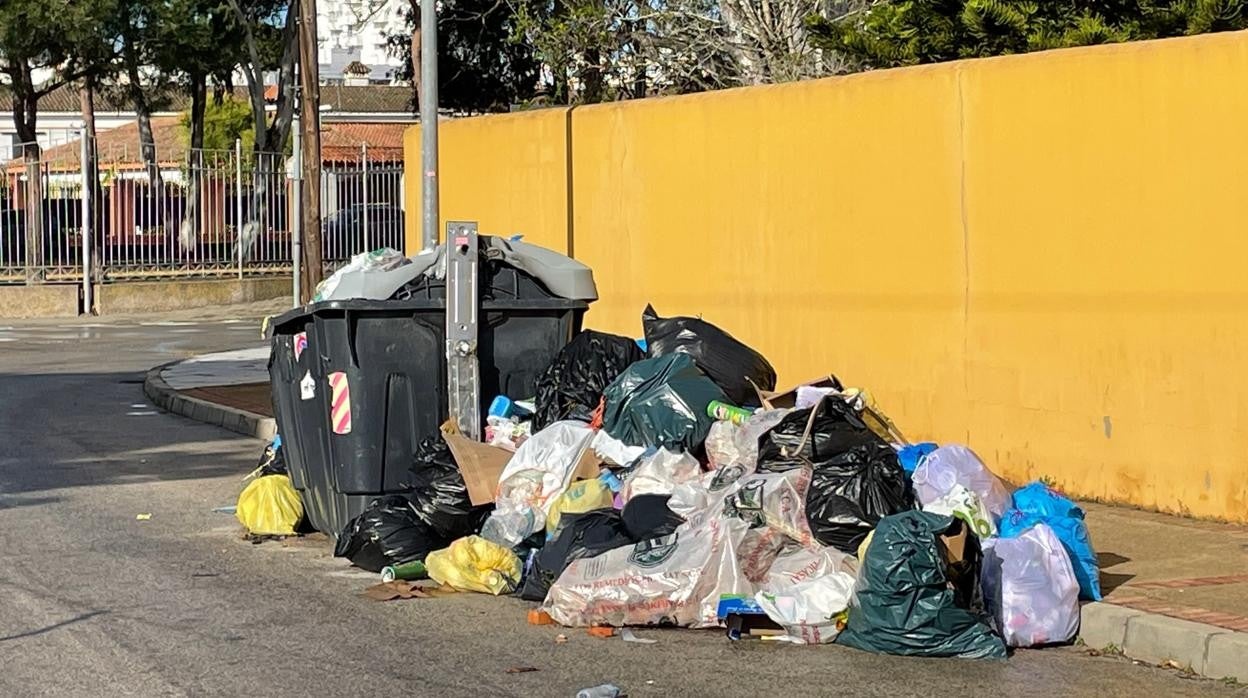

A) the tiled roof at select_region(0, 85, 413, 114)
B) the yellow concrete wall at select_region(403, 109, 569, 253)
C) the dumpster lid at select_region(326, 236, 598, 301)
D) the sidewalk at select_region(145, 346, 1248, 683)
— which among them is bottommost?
the sidewalk at select_region(145, 346, 1248, 683)

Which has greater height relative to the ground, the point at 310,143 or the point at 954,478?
the point at 310,143

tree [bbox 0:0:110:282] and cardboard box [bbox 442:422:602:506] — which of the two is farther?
tree [bbox 0:0:110:282]

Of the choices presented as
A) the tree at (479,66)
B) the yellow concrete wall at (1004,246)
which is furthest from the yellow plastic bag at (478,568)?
the tree at (479,66)

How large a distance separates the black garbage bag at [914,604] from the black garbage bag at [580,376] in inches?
96.9

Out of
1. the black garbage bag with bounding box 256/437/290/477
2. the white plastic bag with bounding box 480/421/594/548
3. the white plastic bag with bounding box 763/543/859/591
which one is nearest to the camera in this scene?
the white plastic bag with bounding box 763/543/859/591

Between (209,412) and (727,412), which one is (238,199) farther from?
(727,412)

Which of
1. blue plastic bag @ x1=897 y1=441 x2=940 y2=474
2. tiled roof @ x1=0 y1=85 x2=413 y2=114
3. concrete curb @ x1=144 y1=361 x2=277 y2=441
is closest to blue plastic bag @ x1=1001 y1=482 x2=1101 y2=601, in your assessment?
blue plastic bag @ x1=897 y1=441 x2=940 y2=474

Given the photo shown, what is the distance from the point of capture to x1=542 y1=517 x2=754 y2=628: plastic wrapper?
6984 millimetres

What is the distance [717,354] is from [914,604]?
2970 millimetres

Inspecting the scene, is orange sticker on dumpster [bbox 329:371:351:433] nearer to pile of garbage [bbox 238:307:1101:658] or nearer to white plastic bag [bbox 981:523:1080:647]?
pile of garbage [bbox 238:307:1101:658]

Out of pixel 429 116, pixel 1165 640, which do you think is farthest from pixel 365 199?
pixel 1165 640

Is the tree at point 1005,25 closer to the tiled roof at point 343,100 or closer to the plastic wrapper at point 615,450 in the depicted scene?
the plastic wrapper at point 615,450

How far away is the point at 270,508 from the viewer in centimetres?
930

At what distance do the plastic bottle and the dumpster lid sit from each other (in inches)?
50.8
